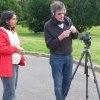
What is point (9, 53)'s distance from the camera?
7.67 m

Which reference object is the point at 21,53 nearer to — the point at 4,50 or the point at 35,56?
the point at 4,50

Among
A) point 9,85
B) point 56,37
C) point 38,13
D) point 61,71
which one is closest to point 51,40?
point 56,37

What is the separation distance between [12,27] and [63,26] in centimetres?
92

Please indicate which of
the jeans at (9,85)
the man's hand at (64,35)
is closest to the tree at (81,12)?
the man's hand at (64,35)

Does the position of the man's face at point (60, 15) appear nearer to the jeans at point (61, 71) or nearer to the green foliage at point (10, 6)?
the jeans at point (61, 71)

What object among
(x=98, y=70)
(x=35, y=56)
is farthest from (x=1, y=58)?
(x=35, y=56)

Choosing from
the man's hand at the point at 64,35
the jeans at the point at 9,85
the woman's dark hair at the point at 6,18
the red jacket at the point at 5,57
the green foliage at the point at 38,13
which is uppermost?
the woman's dark hair at the point at 6,18

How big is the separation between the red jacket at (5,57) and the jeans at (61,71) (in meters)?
0.96

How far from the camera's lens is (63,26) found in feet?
27.5

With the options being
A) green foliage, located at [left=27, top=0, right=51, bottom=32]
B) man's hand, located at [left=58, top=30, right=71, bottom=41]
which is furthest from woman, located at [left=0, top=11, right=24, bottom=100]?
green foliage, located at [left=27, top=0, right=51, bottom=32]

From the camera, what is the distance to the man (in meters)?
8.20

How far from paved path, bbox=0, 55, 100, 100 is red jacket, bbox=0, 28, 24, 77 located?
262 cm

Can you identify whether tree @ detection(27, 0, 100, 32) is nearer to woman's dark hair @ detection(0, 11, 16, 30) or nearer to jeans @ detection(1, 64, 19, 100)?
woman's dark hair @ detection(0, 11, 16, 30)

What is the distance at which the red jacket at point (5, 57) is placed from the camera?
7660 millimetres
